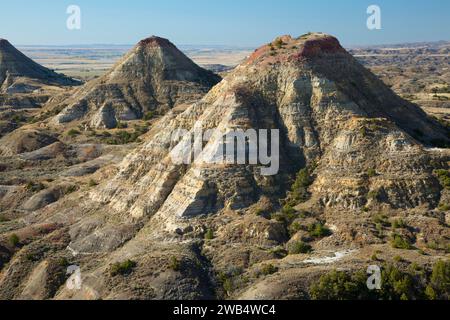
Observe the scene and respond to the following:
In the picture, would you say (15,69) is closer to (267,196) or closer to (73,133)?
(73,133)

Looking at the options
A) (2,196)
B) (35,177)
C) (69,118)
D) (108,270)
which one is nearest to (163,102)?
(69,118)

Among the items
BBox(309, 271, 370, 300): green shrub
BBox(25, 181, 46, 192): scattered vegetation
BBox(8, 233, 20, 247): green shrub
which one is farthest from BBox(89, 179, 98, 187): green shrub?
BBox(309, 271, 370, 300): green shrub

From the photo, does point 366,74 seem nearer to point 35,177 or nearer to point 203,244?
point 203,244

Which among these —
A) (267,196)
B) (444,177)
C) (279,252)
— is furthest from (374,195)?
(279,252)

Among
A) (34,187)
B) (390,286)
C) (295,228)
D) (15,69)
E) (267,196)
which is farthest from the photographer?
(15,69)

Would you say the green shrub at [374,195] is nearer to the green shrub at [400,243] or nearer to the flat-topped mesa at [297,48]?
the green shrub at [400,243]

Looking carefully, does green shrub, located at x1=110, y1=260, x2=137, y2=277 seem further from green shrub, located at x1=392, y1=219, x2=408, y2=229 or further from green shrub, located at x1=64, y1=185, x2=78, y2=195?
green shrub, located at x1=64, y1=185, x2=78, y2=195
